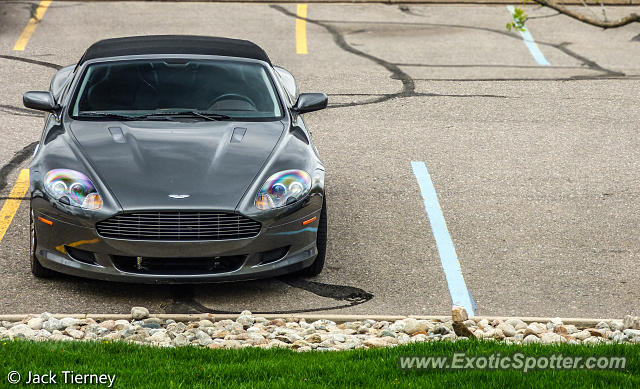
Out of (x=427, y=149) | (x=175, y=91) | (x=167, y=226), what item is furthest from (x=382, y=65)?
(x=167, y=226)

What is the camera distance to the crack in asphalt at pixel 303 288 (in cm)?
659

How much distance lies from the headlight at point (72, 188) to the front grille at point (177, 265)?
0.39m

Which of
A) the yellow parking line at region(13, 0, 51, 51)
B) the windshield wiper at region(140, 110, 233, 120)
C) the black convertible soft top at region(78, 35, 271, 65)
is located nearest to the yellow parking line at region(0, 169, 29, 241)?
the black convertible soft top at region(78, 35, 271, 65)

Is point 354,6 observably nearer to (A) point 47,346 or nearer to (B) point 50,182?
(B) point 50,182

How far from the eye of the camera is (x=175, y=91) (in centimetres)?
774

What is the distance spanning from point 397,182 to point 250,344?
3.73m

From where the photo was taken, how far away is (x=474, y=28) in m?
15.8

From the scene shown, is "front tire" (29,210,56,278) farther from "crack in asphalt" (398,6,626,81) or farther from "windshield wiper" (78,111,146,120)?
"crack in asphalt" (398,6,626,81)

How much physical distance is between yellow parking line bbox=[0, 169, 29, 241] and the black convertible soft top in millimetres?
1289

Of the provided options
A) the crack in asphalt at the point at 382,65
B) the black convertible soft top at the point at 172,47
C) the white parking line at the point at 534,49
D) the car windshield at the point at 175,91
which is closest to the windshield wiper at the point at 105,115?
the car windshield at the point at 175,91

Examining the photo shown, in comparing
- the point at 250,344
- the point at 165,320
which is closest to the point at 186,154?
the point at 165,320

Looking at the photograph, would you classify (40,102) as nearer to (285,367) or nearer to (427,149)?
(285,367)

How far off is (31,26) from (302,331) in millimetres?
10852

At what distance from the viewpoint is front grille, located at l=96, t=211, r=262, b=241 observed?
6.28m
